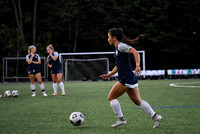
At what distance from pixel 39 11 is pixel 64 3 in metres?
4.23

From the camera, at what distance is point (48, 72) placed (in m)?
32.9

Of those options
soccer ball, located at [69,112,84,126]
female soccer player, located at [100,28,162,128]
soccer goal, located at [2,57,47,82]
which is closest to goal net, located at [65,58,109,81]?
soccer goal, located at [2,57,47,82]

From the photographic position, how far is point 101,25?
42.6 metres

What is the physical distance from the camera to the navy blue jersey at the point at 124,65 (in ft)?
18.2

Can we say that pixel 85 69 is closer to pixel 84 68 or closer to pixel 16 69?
pixel 84 68

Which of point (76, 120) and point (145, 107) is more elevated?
point (145, 107)

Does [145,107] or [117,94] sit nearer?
[145,107]

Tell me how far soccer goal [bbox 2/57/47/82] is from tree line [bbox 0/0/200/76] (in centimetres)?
327

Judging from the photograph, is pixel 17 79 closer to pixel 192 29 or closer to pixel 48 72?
pixel 48 72

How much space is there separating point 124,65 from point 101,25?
1471 inches

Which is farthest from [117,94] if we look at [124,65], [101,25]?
[101,25]

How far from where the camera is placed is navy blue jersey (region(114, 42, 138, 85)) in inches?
218

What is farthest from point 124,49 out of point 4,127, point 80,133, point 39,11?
point 39,11

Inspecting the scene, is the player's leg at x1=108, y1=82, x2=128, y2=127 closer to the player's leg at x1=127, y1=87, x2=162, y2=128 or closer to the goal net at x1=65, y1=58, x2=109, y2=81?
the player's leg at x1=127, y1=87, x2=162, y2=128
